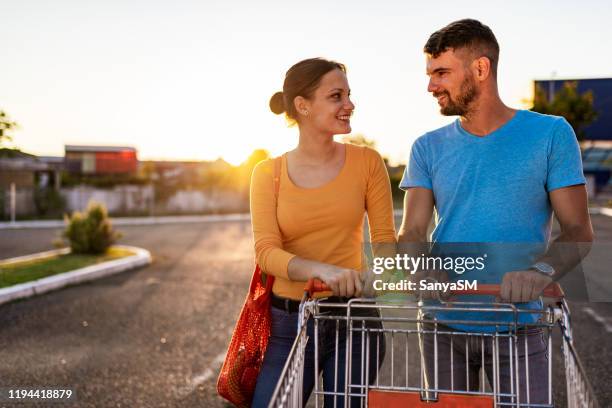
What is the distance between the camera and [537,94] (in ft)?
109

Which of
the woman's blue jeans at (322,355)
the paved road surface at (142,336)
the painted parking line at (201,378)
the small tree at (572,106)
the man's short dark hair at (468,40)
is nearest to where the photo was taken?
the man's short dark hair at (468,40)

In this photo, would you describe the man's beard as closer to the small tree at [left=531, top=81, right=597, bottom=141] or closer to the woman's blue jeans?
the woman's blue jeans

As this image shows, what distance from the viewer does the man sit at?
2732 mm

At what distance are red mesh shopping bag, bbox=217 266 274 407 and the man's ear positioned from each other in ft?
3.95

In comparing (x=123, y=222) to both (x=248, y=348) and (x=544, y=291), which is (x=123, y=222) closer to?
(x=248, y=348)

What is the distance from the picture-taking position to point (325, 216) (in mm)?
3186

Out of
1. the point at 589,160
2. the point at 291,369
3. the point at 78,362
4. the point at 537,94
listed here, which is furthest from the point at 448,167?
the point at 589,160

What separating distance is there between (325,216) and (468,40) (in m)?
0.90

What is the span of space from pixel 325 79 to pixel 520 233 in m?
1.09

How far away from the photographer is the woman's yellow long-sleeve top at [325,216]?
3197mm

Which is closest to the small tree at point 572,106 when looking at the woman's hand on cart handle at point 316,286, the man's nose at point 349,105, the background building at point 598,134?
the background building at point 598,134

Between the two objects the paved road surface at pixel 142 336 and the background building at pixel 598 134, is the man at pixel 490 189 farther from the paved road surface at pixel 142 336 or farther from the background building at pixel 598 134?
the background building at pixel 598 134

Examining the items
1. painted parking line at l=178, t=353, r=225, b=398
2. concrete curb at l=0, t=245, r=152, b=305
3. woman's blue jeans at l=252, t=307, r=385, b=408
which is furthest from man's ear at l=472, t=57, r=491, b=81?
concrete curb at l=0, t=245, r=152, b=305

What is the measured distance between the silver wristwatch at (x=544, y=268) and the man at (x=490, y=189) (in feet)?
0.31
